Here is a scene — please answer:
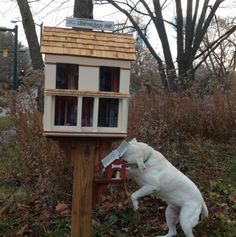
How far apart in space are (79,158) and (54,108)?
0.48m

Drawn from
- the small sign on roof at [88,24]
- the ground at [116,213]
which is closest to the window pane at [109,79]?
the small sign on roof at [88,24]

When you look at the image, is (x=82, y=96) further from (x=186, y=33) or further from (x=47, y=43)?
(x=186, y=33)

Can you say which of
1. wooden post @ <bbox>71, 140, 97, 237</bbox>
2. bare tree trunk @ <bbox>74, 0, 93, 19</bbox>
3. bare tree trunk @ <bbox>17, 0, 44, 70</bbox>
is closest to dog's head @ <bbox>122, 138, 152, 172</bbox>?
wooden post @ <bbox>71, 140, 97, 237</bbox>

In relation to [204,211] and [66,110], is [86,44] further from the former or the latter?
[204,211]

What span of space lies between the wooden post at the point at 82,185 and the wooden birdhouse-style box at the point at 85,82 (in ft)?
0.63

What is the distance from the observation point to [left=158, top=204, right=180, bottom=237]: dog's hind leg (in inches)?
167

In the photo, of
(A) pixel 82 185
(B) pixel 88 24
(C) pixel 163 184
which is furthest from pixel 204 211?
(B) pixel 88 24

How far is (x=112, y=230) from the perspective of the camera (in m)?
4.53

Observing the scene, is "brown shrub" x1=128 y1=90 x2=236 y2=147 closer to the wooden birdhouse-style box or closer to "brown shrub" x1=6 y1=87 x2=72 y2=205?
"brown shrub" x1=6 y1=87 x2=72 y2=205

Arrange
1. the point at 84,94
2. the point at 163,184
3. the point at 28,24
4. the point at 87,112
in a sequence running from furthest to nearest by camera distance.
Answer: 1. the point at 28,24
2. the point at 163,184
3. the point at 87,112
4. the point at 84,94

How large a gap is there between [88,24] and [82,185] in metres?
1.34

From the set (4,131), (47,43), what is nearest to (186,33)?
(4,131)

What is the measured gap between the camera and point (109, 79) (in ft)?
11.6

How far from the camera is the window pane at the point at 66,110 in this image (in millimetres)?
3412
